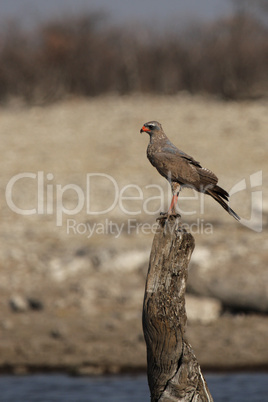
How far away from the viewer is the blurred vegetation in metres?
29.3

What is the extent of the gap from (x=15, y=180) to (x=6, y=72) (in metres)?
13.3

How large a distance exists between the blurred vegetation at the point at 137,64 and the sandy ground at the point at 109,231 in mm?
4262

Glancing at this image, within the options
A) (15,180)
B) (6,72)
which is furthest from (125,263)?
(6,72)

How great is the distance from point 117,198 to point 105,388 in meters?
7.03

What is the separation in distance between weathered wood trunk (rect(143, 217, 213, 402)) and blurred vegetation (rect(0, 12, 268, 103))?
2189 centimetres

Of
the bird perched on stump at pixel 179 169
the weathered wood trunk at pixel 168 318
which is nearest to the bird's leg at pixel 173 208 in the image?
the bird perched on stump at pixel 179 169

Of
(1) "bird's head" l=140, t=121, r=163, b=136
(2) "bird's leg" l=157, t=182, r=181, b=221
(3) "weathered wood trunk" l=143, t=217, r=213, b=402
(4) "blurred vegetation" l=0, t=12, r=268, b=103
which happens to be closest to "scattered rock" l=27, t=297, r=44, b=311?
(2) "bird's leg" l=157, t=182, r=181, b=221

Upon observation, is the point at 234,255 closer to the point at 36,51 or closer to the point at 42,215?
the point at 42,215

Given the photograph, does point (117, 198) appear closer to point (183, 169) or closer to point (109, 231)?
point (109, 231)

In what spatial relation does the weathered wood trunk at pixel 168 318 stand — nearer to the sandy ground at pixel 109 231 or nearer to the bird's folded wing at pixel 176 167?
the bird's folded wing at pixel 176 167

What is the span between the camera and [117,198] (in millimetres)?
16469

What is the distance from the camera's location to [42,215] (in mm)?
15703

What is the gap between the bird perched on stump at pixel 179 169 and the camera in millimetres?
6883

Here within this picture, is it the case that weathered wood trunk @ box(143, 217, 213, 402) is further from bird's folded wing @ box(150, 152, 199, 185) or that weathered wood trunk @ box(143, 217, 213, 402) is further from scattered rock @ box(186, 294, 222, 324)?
scattered rock @ box(186, 294, 222, 324)
